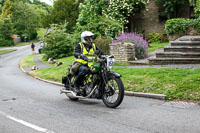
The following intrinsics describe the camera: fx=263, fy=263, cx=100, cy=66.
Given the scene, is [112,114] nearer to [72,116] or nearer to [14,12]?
[72,116]

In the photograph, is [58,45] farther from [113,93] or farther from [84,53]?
[113,93]

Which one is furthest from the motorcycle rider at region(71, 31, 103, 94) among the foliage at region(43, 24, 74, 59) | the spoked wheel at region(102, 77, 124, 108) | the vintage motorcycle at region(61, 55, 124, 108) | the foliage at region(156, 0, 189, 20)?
the foliage at region(156, 0, 189, 20)


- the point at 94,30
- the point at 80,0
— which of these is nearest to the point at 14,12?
the point at 80,0

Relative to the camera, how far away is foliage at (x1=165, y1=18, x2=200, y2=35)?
56.7 ft

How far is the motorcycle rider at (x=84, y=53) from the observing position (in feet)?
23.6

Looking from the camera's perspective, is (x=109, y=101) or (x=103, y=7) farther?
(x=103, y=7)

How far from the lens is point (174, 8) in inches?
1145

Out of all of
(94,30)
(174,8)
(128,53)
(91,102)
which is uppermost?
(174,8)

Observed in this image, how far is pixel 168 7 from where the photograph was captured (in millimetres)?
29156

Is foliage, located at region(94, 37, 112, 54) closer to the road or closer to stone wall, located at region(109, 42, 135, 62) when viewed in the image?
stone wall, located at region(109, 42, 135, 62)

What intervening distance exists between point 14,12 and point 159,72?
290 ft

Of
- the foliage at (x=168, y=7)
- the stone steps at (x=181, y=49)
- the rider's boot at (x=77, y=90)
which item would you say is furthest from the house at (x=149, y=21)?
the rider's boot at (x=77, y=90)

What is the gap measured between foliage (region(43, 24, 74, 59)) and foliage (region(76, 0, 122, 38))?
306 cm

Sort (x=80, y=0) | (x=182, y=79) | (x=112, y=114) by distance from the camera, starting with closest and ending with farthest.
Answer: (x=112, y=114)
(x=182, y=79)
(x=80, y=0)
